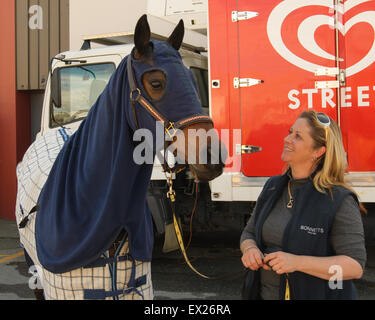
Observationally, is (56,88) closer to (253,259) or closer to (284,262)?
(253,259)

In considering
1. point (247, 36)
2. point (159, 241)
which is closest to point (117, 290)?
point (247, 36)

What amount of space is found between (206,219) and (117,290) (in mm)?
2951

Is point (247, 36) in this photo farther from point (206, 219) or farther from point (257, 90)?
point (206, 219)

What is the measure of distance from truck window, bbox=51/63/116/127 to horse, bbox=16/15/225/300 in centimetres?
282

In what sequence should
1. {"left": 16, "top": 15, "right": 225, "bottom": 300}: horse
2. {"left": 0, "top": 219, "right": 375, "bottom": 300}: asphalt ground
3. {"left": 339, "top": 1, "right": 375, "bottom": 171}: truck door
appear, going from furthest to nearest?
{"left": 0, "top": 219, "right": 375, "bottom": 300}: asphalt ground, {"left": 339, "top": 1, "right": 375, "bottom": 171}: truck door, {"left": 16, "top": 15, "right": 225, "bottom": 300}: horse

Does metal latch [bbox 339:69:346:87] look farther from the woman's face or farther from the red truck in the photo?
the woman's face

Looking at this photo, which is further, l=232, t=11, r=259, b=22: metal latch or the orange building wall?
the orange building wall

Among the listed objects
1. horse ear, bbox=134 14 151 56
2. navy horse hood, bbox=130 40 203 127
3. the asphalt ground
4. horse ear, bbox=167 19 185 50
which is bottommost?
the asphalt ground

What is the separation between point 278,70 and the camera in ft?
13.5

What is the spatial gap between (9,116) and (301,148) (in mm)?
8354

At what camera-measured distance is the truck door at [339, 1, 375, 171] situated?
3924 millimetres

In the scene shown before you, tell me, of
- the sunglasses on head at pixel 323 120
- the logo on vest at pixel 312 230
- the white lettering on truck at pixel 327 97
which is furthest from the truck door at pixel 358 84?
the logo on vest at pixel 312 230

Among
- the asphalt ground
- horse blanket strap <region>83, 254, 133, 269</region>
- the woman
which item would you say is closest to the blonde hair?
the woman

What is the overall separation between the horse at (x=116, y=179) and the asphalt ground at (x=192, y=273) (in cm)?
243
